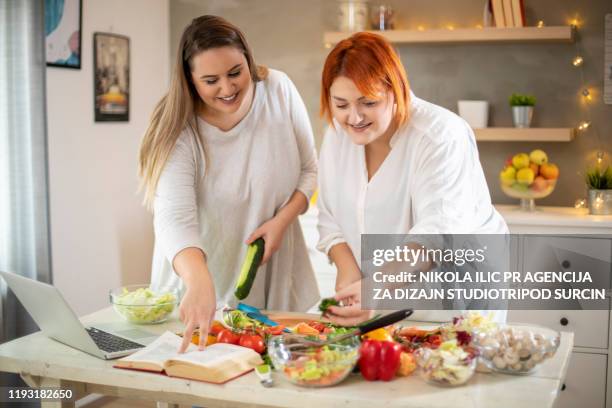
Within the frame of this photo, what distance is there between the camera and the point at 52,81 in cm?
341

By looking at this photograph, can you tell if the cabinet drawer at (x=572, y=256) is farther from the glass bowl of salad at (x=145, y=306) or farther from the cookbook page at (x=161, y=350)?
the cookbook page at (x=161, y=350)

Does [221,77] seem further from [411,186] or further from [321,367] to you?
[321,367]

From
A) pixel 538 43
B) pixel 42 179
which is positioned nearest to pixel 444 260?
pixel 42 179

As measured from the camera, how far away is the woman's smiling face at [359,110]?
1.96 metres

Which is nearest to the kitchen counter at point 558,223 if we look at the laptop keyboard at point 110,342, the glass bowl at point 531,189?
the glass bowl at point 531,189

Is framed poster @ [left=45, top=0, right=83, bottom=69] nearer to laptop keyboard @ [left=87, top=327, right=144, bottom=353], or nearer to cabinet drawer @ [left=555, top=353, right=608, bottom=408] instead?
laptop keyboard @ [left=87, top=327, right=144, bottom=353]

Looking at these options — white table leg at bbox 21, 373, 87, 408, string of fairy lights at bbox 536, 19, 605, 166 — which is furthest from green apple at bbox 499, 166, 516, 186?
white table leg at bbox 21, 373, 87, 408

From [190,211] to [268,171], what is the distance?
32 cm

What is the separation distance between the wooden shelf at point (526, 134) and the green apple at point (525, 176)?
177 mm

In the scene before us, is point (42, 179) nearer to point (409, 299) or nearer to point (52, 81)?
point (52, 81)

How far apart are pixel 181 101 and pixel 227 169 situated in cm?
25

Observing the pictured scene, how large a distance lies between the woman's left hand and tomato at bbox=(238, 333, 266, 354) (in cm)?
47

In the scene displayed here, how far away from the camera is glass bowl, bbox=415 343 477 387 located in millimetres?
1578

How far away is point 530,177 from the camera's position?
3.61m
